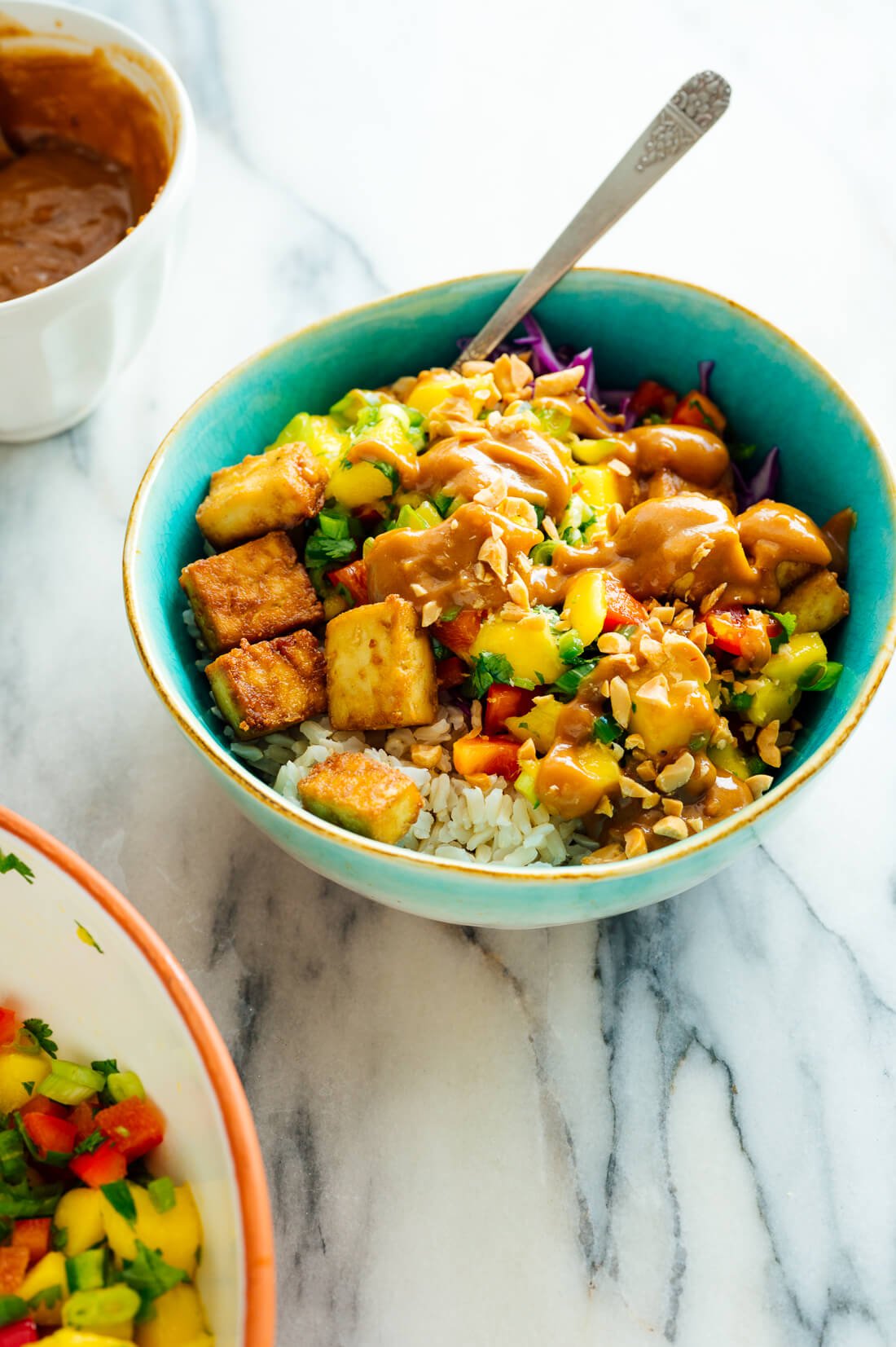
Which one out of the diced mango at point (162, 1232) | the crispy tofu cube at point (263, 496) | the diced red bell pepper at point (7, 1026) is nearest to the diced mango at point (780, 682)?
the crispy tofu cube at point (263, 496)

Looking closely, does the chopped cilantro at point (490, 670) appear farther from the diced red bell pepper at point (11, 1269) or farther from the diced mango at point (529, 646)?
the diced red bell pepper at point (11, 1269)

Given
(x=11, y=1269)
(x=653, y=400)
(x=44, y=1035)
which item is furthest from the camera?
(x=653, y=400)

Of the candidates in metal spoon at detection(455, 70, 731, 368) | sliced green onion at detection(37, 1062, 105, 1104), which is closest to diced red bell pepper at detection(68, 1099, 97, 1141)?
sliced green onion at detection(37, 1062, 105, 1104)

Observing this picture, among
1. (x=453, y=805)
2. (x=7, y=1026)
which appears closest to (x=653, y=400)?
(x=453, y=805)

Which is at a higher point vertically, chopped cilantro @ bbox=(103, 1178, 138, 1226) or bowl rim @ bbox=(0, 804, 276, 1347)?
bowl rim @ bbox=(0, 804, 276, 1347)

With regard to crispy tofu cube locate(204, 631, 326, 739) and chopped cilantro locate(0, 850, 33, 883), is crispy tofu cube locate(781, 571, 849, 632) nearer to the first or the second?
crispy tofu cube locate(204, 631, 326, 739)

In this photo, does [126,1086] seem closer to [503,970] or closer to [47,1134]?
[47,1134]
